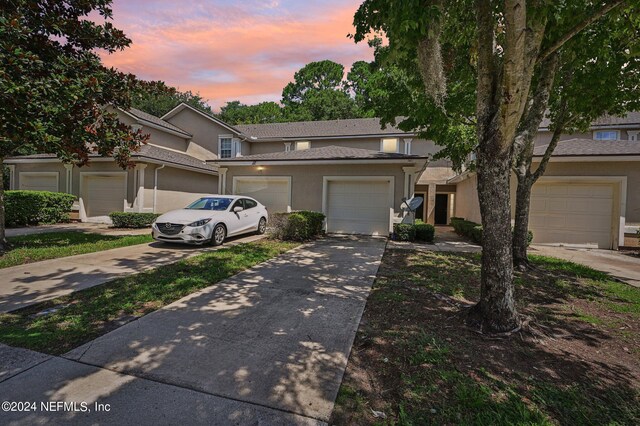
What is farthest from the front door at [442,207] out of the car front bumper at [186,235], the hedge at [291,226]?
the car front bumper at [186,235]

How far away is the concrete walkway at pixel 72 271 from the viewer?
4.20 m

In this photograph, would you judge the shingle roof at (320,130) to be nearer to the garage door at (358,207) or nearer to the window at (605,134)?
the garage door at (358,207)

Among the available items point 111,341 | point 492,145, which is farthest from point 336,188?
point 111,341

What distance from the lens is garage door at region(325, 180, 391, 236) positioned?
11.5 meters

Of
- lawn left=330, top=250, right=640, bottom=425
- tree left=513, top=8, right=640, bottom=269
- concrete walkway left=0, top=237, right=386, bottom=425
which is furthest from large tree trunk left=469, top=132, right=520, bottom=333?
concrete walkway left=0, top=237, right=386, bottom=425

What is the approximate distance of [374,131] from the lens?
64.2 ft

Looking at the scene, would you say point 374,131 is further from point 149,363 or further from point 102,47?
point 149,363

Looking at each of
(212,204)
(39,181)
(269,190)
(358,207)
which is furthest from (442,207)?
(39,181)

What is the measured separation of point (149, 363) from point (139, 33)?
8.61 meters

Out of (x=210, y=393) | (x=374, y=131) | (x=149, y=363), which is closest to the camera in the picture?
(x=210, y=393)

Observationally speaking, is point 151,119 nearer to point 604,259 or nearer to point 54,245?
point 54,245

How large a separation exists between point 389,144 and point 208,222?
46.4 ft

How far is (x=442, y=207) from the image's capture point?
21031mm

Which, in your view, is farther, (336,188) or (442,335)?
(336,188)
